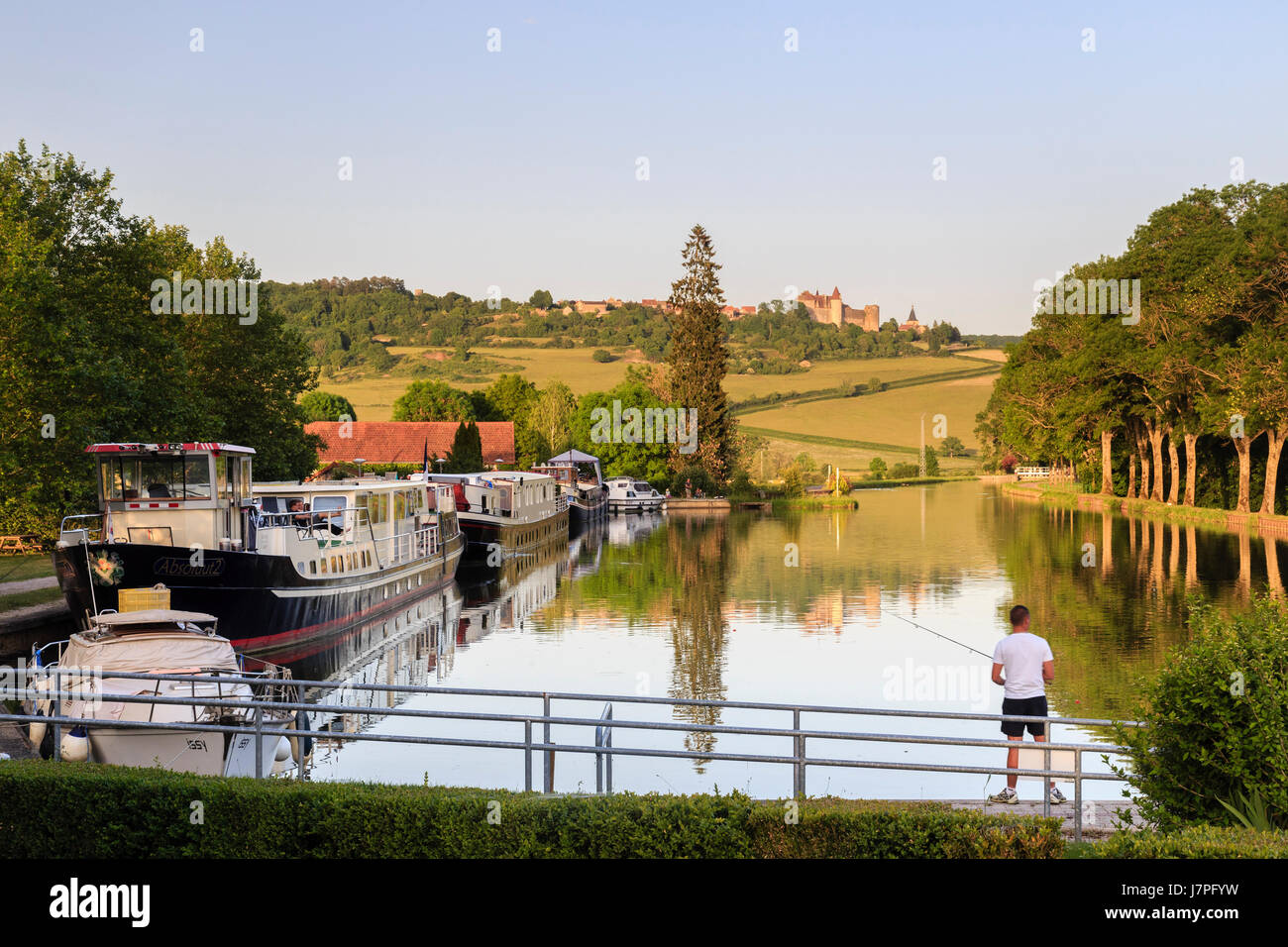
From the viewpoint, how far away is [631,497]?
9681 cm

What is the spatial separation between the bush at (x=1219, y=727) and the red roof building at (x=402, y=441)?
115 metres

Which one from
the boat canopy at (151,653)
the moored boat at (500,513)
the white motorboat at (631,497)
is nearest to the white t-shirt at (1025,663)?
the boat canopy at (151,653)

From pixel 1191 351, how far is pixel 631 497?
4574 centimetres

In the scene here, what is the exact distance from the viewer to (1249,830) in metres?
7.77

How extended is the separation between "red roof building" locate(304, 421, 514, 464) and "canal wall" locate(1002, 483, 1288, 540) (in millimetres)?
53686

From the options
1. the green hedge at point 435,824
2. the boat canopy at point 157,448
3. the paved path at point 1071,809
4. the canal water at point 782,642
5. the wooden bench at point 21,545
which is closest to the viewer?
the green hedge at point 435,824

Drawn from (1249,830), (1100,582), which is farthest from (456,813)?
(1100,582)

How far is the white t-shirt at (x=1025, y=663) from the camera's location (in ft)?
41.6

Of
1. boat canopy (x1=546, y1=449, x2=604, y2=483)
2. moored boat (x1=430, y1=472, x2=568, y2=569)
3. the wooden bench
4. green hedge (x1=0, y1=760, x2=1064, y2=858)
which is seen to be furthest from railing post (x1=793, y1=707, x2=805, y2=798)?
boat canopy (x1=546, y1=449, x2=604, y2=483)

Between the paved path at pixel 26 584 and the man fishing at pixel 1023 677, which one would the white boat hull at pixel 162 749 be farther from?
the paved path at pixel 26 584

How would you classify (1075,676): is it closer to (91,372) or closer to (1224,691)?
(1224,691)

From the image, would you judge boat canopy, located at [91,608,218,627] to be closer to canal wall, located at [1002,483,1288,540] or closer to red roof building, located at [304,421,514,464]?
canal wall, located at [1002,483,1288,540]

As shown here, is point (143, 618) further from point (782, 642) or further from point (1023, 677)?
point (782, 642)
